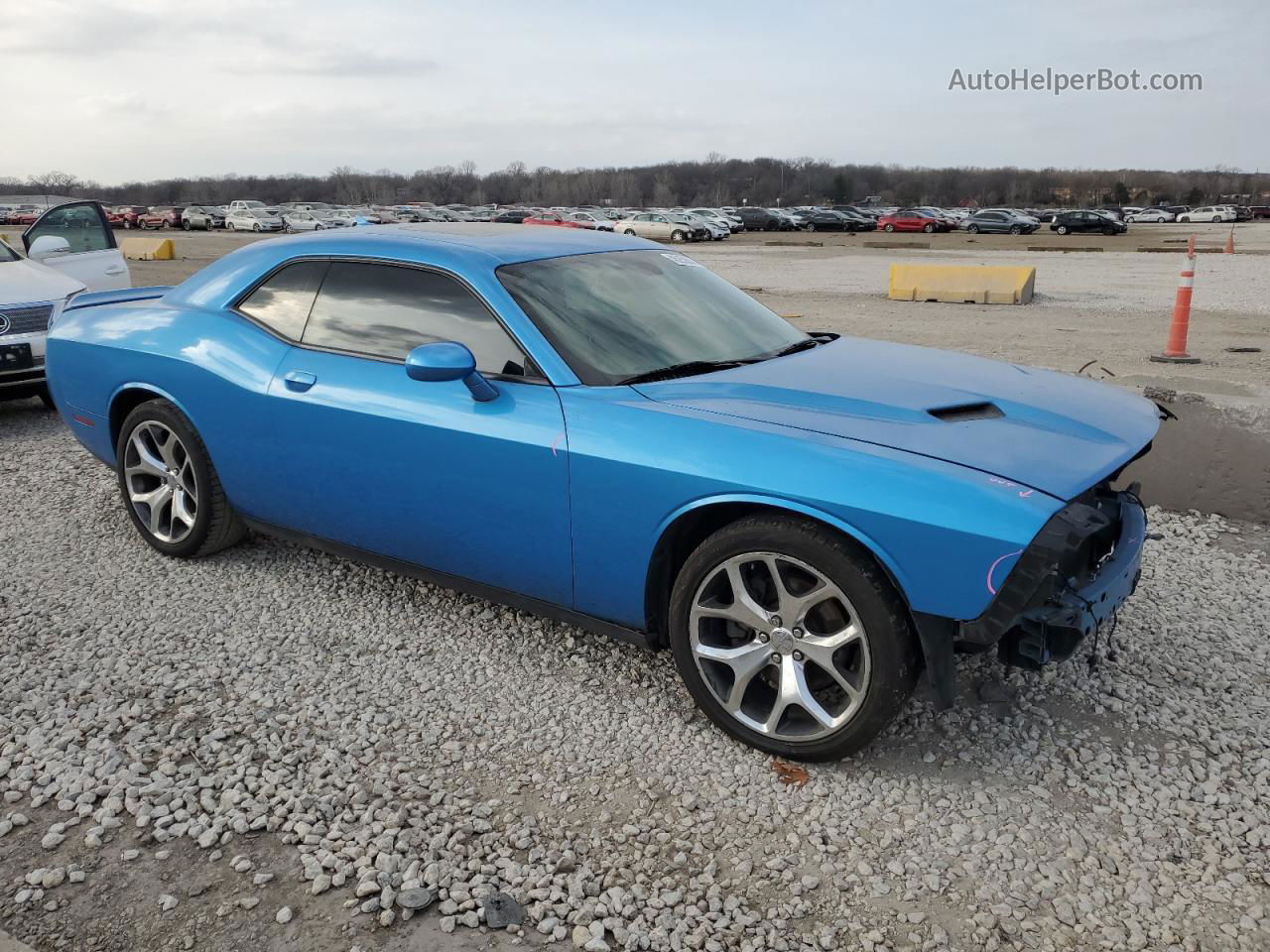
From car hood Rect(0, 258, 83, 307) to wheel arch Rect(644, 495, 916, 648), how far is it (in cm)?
630

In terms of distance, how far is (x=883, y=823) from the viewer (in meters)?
2.78

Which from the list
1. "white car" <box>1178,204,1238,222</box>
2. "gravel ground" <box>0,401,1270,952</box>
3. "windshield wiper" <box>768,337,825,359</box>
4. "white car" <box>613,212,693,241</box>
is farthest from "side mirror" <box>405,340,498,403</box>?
"white car" <box>1178,204,1238,222</box>

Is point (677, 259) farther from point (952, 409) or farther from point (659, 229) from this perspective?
point (659, 229)

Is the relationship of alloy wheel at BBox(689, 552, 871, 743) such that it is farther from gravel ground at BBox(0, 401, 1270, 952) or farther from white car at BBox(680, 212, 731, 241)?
white car at BBox(680, 212, 731, 241)

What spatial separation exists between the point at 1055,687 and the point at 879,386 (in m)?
1.21

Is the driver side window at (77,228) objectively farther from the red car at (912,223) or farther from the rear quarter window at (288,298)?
the red car at (912,223)

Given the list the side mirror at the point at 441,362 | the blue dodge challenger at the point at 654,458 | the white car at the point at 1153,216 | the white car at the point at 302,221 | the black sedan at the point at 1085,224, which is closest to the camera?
the blue dodge challenger at the point at 654,458

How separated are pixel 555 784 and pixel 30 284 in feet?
22.6

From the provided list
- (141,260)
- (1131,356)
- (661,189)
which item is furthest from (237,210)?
(661,189)

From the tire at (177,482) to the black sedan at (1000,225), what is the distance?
5055 centimetres

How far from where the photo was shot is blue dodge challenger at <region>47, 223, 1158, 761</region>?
2.75m

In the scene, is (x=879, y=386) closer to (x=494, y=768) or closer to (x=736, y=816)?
(x=736, y=816)

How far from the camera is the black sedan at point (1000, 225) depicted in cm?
5028

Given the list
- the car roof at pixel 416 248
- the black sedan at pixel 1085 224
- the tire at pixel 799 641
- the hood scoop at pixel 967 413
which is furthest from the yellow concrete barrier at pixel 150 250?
the black sedan at pixel 1085 224
